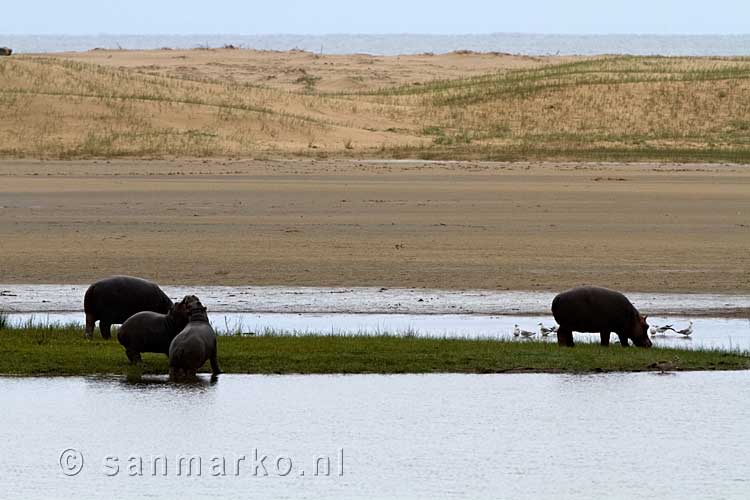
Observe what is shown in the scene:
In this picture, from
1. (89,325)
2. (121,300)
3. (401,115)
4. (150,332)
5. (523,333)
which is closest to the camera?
(150,332)

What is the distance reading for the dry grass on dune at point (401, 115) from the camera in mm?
42375

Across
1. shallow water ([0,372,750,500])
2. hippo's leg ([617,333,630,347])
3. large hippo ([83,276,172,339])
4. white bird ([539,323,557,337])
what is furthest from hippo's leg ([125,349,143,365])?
hippo's leg ([617,333,630,347])

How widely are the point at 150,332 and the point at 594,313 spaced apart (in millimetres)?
4184

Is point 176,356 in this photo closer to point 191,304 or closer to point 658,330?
point 191,304

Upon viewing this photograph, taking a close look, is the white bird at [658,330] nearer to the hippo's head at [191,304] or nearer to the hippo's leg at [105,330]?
the hippo's head at [191,304]

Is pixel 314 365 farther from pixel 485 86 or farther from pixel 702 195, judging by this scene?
pixel 485 86

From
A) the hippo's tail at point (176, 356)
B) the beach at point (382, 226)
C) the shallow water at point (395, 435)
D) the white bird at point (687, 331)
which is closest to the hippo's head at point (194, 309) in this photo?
the hippo's tail at point (176, 356)

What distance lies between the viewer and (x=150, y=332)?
12.3 metres

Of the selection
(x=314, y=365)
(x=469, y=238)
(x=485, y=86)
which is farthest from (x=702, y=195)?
(x=485, y=86)

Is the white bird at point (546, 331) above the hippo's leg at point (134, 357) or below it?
below

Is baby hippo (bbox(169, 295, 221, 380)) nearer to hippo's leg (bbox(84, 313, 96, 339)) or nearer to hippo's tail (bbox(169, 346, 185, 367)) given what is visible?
hippo's tail (bbox(169, 346, 185, 367))

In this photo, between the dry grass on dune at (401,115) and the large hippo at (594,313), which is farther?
the dry grass on dune at (401,115)

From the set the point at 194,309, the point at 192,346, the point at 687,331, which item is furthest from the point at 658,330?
the point at 192,346

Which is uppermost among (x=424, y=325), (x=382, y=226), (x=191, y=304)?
(x=382, y=226)
